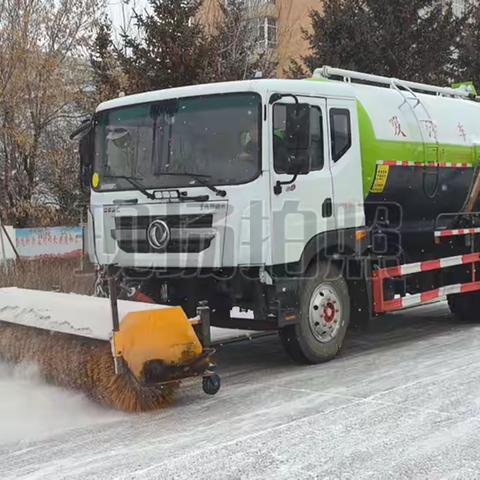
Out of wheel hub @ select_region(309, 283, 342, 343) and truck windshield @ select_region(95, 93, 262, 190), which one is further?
wheel hub @ select_region(309, 283, 342, 343)

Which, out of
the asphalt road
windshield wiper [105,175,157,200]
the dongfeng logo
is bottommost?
the asphalt road

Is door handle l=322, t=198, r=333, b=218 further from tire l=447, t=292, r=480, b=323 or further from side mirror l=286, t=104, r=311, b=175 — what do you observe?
tire l=447, t=292, r=480, b=323

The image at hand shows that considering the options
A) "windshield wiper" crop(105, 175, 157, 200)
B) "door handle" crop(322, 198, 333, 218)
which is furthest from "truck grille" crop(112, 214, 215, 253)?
"door handle" crop(322, 198, 333, 218)

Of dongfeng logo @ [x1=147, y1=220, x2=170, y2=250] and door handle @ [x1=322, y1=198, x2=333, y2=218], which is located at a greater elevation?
door handle @ [x1=322, y1=198, x2=333, y2=218]

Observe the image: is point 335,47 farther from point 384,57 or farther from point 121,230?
point 121,230

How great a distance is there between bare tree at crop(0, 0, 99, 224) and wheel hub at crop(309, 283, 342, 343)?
808cm

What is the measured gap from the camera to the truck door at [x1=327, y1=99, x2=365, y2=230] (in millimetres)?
6871

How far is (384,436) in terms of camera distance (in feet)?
15.5

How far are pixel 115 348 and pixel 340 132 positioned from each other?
10.4 ft

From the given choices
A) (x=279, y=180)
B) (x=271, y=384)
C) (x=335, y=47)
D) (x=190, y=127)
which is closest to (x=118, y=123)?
(x=190, y=127)

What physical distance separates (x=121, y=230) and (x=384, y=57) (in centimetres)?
1359

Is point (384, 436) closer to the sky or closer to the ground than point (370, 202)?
closer to the ground

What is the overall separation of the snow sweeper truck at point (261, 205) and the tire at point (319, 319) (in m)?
0.02

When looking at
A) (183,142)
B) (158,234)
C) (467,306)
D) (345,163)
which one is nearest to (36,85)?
(183,142)
